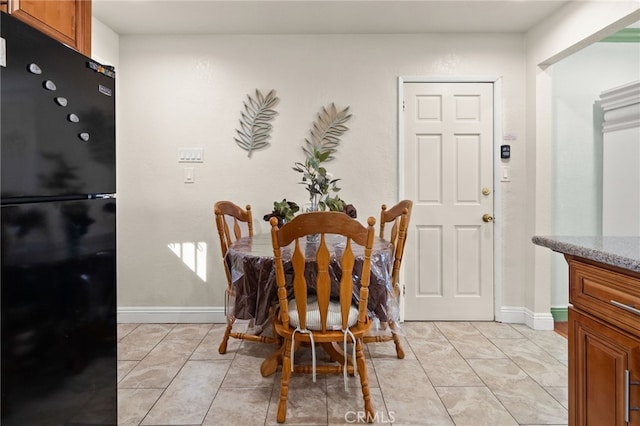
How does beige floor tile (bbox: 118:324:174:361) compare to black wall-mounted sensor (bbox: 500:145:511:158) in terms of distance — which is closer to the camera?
beige floor tile (bbox: 118:324:174:361)

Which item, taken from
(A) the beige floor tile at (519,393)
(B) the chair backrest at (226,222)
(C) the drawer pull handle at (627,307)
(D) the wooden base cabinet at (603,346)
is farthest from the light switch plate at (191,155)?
(C) the drawer pull handle at (627,307)

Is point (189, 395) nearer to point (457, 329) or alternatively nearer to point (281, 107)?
point (457, 329)

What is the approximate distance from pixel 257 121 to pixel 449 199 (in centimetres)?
174

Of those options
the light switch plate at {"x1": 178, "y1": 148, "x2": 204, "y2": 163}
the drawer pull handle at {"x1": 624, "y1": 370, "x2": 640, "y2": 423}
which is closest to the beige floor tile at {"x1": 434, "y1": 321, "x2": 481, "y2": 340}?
the drawer pull handle at {"x1": 624, "y1": 370, "x2": 640, "y2": 423}

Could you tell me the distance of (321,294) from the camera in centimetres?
162

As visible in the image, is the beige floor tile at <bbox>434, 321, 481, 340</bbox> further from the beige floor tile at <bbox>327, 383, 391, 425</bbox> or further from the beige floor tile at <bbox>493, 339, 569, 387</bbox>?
the beige floor tile at <bbox>327, 383, 391, 425</bbox>

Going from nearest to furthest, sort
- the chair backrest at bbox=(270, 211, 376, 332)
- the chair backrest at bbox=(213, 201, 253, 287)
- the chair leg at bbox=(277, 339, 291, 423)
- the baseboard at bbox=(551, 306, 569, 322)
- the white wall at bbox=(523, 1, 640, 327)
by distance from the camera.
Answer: the chair backrest at bbox=(270, 211, 376, 332) < the chair leg at bbox=(277, 339, 291, 423) < the chair backrest at bbox=(213, 201, 253, 287) < the white wall at bbox=(523, 1, 640, 327) < the baseboard at bbox=(551, 306, 569, 322)

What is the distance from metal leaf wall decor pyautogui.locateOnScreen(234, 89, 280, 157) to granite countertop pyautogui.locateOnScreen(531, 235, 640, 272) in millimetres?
2237

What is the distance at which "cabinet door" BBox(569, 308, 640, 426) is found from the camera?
960 millimetres

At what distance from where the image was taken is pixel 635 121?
2594 mm

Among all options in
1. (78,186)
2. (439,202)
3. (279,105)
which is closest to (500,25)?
(439,202)

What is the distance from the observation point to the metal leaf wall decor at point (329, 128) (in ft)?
9.78

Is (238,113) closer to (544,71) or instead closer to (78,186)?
(78,186)

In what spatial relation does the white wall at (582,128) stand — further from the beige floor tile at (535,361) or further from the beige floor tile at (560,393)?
the beige floor tile at (560,393)
